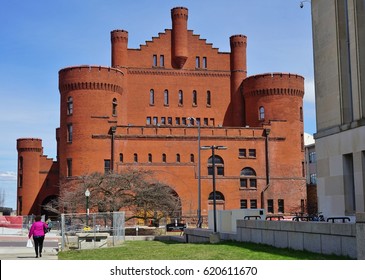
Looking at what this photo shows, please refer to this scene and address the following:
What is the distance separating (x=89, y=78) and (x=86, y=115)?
14.2 ft

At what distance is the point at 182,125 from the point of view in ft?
242

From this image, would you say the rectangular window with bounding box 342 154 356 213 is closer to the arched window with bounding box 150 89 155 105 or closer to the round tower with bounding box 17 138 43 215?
the arched window with bounding box 150 89 155 105

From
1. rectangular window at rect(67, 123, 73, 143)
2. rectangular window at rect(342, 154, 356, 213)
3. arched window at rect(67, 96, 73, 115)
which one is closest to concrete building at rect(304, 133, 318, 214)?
rectangular window at rect(67, 123, 73, 143)

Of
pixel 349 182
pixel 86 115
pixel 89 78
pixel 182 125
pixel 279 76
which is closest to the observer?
pixel 349 182

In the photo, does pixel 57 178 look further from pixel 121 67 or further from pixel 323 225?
pixel 323 225

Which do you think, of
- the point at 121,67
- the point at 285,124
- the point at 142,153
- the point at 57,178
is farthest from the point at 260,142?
the point at 57,178

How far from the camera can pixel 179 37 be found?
3093 inches

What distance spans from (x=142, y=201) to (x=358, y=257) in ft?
137

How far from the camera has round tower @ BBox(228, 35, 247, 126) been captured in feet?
262

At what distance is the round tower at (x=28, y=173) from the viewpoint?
7825 centimetres

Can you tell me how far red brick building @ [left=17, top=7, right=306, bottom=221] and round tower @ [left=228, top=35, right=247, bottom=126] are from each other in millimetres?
133

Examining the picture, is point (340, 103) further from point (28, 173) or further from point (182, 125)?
point (28, 173)

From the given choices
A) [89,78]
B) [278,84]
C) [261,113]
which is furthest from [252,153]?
[89,78]

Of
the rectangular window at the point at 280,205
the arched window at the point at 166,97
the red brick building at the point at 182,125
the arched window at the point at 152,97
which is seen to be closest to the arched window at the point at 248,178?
the red brick building at the point at 182,125
